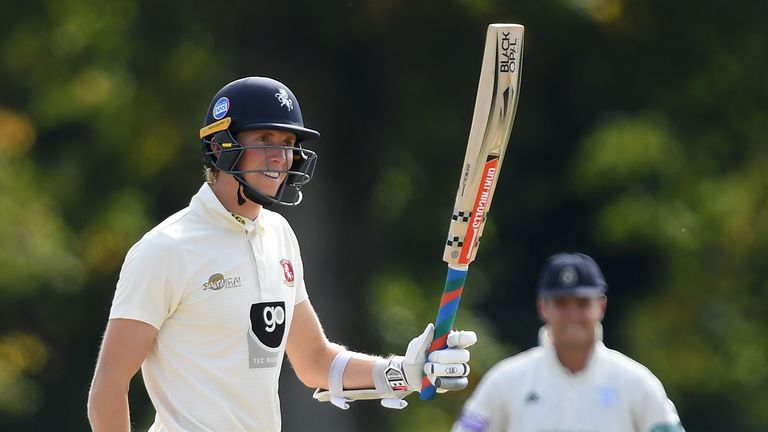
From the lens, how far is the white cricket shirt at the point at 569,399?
3605 millimetres

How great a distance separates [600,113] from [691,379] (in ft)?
6.82

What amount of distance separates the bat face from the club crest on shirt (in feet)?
1.73

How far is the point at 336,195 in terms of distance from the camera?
1047 centimetres

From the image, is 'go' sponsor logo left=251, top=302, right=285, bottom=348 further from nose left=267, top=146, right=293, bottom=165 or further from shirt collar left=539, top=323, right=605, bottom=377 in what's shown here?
shirt collar left=539, top=323, right=605, bottom=377

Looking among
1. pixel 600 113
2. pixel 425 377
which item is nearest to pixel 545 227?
pixel 600 113

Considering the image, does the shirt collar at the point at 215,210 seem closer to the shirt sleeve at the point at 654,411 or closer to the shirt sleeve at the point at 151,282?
the shirt sleeve at the point at 151,282

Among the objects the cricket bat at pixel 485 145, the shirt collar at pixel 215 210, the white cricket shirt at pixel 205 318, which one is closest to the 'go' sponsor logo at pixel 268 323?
the white cricket shirt at pixel 205 318

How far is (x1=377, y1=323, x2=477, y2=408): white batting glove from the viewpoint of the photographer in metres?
4.52

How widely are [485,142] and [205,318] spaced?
3.72 ft

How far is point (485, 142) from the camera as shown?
15.9 feet

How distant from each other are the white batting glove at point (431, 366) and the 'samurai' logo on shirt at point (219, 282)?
1.92 feet

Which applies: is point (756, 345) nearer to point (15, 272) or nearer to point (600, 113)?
point (600, 113)

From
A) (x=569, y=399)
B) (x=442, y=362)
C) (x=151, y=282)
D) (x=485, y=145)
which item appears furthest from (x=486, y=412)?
(x=485, y=145)

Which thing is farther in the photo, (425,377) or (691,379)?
(691,379)
